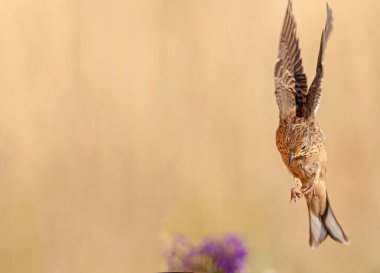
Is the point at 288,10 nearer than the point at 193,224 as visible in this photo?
No

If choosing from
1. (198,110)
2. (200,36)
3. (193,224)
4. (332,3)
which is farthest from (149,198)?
(332,3)

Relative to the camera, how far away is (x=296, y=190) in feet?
5.15

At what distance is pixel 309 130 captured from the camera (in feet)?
5.09

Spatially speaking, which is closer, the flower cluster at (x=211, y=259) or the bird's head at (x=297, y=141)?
the flower cluster at (x=211, y=259)

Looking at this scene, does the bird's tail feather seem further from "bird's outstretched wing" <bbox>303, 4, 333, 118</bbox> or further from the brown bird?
"bird's outstretched wing" <bbox>303, 4, 333, 118</bbox>

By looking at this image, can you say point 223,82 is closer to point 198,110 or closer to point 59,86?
point 198,110

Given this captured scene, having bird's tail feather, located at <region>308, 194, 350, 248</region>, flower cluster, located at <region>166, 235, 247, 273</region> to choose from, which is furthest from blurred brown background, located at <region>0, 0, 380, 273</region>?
flower cluster, located at <region>166, 235, 247, 273</region>

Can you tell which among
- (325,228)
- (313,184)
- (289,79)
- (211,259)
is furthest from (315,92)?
(211,259)

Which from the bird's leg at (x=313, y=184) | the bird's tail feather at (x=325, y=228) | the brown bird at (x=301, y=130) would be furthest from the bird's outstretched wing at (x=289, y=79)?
the bird's tail feather at (x=325, y=228)

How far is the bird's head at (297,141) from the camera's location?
151cm

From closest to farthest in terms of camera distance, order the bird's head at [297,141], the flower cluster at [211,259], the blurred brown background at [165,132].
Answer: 1. the flower cluster at [211,259]
2. the blurred brown background at [165,132]
3. the bird's head at [297,141]

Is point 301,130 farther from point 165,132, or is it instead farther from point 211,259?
point 211,259

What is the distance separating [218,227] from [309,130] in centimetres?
32

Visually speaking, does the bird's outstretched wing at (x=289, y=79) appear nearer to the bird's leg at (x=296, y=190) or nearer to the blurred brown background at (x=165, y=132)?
the blurred brown background at (x=165, y=132)
